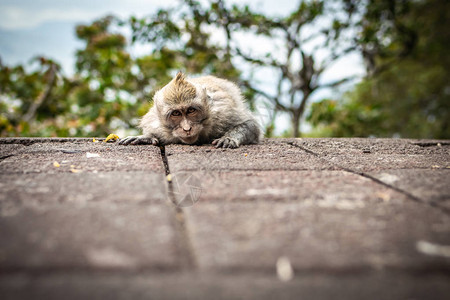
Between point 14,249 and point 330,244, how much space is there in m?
1.08

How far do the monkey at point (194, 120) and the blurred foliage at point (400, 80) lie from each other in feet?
13.0

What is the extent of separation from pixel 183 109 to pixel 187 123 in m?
0.18

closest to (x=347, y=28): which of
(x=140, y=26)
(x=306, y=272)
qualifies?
(x=140, y=26)

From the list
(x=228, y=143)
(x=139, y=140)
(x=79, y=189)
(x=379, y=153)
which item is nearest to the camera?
(x=79, y=189)

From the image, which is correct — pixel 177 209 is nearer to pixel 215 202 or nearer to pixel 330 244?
pixel 215 202

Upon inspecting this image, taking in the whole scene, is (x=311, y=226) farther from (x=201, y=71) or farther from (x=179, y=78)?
(x=201, y=71)

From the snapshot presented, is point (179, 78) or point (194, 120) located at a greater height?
point (179, 78)

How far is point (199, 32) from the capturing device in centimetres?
734

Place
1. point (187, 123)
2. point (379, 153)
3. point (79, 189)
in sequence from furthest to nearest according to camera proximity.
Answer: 1. point (187, 123)
2. point (379, 153)
3. point (79, 189)

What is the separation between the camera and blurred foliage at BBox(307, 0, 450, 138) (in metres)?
7.38

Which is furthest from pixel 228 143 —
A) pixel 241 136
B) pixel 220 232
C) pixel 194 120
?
pixel 220 232

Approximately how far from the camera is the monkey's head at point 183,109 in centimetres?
340

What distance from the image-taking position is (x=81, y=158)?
2559 mm

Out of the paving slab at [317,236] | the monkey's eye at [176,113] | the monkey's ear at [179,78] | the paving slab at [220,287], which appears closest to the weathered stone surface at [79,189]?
the paving slab at [317,236]
